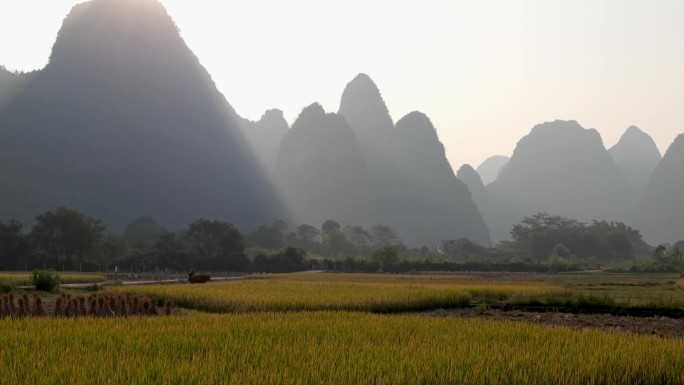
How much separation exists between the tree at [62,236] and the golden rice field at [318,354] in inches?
2377

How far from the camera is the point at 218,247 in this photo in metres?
73.2

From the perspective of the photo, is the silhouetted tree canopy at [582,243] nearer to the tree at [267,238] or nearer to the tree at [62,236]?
the tree at [267,238]

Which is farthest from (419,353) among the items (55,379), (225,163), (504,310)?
(225,163)

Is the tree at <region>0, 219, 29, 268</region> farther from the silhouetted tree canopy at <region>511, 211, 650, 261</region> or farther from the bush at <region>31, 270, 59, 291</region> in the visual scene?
the silhouetted tree canopy at <region>511, 211, 650, 261</region>

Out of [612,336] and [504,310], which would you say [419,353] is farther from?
[504,310]

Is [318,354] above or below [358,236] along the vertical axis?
below

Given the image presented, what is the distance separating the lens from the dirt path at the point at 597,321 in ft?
51.6

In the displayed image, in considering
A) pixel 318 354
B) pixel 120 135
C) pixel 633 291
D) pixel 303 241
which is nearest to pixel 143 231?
pixel 303 241

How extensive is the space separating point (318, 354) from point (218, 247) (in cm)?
6639

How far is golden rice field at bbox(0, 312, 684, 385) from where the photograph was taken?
716 cm

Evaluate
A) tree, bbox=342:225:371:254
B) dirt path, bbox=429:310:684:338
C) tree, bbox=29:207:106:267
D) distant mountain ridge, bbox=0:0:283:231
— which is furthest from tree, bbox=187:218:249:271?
distant mountain ridge, bbox=0:0:283:231

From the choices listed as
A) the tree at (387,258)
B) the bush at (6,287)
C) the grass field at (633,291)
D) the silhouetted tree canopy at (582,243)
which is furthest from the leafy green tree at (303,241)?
the bush at (6,287)

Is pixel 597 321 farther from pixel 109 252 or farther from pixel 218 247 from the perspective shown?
pixel 109 252

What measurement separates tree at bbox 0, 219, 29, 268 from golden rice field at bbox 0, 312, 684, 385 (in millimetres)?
59909
